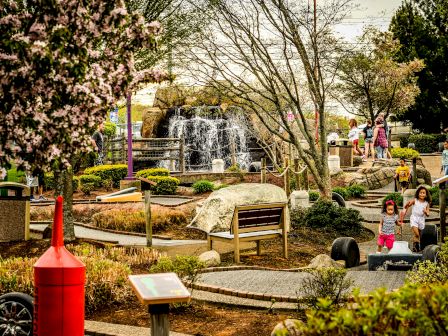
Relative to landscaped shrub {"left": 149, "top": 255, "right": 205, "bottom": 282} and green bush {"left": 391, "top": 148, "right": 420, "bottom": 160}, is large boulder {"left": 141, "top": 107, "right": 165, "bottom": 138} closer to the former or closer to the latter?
green bush {"left": 391, "top": 148, "right": 420, "bottom": 160}

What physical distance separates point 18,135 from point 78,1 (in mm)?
1385

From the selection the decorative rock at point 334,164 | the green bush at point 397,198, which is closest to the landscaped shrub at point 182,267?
the green bush at point 397,198

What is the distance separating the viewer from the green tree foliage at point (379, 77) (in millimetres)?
39844

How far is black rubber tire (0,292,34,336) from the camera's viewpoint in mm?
7148

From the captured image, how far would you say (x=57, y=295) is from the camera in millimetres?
6172

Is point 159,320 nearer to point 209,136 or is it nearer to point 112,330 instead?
point 112,330

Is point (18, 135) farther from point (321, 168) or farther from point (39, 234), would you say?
point (321, 168)

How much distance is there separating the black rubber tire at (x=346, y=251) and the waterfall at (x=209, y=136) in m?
28.4

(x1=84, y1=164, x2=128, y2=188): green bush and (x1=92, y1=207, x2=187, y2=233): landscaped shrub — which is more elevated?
(x1=84, y1=164, x2=128, y2=188): green bush

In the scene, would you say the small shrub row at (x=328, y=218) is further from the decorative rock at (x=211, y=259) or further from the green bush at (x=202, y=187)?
the green bush at (x=202, y=187)

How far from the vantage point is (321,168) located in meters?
19.3

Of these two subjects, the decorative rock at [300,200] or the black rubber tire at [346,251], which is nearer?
the black rubber tire at [346,251]

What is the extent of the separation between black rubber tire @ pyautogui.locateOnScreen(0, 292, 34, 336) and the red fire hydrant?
3.04 feet

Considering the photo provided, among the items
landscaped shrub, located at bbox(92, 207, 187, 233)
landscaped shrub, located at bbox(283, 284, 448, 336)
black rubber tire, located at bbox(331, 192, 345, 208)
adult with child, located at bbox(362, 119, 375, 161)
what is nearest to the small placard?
landscaped shrub, located at bbox(283, 284, 448, 336)
